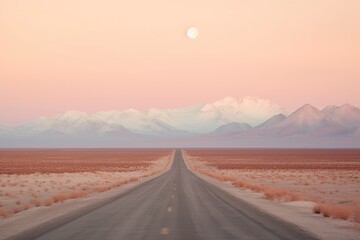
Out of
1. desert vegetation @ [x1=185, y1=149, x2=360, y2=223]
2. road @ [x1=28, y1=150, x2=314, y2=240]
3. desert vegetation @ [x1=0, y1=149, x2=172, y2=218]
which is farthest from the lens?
desert vegetation @ [x1=0, y1=149, x2=172, y2=218]

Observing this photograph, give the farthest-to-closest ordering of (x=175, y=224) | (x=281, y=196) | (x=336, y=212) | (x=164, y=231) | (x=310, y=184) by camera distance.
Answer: (x=310, y=184) → (x=281, y=196) → (x=336, y=212) → (x=175, y=224) → (x=164, y=231)

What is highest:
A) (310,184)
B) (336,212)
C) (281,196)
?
(336,212)

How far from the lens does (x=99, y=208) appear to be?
23156 millimetres

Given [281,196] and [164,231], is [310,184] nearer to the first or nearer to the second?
[281,196]

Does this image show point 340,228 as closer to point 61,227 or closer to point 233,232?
point 233,232

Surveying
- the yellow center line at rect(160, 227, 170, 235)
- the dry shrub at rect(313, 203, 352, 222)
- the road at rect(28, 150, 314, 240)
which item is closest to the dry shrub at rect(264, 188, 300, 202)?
the road at rect(28, 150, 314, 240)

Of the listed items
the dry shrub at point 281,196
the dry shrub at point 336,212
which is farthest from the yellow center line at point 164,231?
the dry shrub at point 281,196

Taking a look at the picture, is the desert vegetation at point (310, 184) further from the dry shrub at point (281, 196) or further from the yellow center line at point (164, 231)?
the yellow center line at point (164, 231)

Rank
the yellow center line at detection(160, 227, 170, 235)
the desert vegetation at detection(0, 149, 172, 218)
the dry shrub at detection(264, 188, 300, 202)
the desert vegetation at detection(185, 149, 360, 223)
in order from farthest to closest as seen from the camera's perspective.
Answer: the dry shrub at detection(264, 188, 300, 202)
the desert vegetation at detection(0, 149, 172, 218)
the desert vegetation at detection(185, 149, 360, 223)
the yellow center line at detection(160, 227, 170, 235)

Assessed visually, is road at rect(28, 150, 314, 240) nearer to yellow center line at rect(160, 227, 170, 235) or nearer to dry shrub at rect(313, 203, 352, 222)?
yellow center line at rect(160, 227, 170, 235)

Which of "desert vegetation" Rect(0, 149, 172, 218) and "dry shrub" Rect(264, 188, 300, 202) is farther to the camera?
"dry shrub" Rect(264, 188, 300, 202)

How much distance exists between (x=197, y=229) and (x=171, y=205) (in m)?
8.70

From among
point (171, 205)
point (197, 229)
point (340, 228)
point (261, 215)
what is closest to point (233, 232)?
point (197, 229)

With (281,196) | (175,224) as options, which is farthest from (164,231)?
(281,196)
